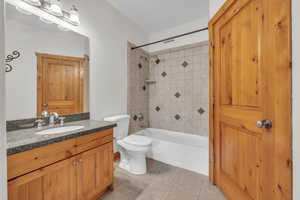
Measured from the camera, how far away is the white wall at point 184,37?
2.52 metres

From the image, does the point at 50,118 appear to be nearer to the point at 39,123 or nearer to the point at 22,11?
the point at 39,123

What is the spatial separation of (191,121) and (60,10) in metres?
2.66

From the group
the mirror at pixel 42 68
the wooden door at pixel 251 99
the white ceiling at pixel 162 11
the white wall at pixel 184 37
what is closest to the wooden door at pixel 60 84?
the mirror at pixel 42 68

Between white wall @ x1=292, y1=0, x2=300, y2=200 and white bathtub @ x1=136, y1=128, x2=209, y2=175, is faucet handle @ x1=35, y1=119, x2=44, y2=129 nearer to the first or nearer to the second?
white bathtub @ x1=136, y1=128, x2=209, y2=175

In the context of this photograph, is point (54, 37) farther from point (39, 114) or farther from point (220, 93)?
point (220, 93)

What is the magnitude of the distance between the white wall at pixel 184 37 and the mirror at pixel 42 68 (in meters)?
1.66

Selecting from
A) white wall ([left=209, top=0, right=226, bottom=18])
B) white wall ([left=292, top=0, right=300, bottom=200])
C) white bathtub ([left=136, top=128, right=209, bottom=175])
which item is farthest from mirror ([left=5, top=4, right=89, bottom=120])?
white wall ([left=292, top=0, right=300, bottom=200])

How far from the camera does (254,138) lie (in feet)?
3.44

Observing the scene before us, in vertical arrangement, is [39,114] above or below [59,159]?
above

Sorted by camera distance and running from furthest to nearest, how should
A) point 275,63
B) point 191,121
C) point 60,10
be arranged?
point 191,121 < point 60,10 < point 275,63

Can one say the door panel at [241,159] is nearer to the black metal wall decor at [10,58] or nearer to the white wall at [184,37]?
the white wall at [184,37]

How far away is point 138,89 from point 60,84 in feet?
5.08

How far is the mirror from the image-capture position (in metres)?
1.21

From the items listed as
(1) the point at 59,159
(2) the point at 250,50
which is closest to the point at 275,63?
(2) the point at 250,50
